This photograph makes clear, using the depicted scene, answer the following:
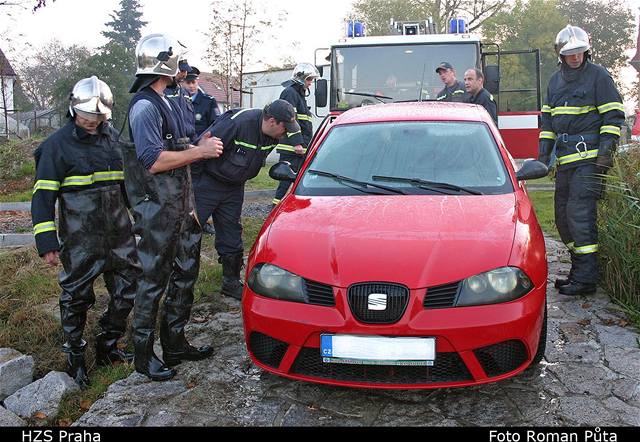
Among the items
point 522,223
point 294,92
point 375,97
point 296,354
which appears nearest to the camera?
point 296,354

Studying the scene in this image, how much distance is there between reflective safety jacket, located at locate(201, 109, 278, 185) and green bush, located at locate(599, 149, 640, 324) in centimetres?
281

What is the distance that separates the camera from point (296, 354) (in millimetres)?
3125

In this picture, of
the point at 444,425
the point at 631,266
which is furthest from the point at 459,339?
the point at 631,266

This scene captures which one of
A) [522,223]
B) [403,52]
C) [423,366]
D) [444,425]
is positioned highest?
[403,52]

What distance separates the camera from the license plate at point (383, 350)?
9.63 ft

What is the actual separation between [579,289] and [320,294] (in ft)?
9.42

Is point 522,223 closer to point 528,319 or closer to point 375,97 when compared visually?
point 528,319

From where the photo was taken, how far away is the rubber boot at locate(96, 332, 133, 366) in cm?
414

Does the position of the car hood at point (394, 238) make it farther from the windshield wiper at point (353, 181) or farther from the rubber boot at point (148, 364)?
the rubber boot at point (148, 364)

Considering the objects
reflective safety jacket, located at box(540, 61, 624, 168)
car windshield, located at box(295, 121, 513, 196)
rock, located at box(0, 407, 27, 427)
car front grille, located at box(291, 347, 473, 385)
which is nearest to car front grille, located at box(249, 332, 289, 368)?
car front grille, located at box(291, 347, 473, 385)

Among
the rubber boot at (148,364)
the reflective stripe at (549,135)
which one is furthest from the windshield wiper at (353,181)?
the reflective stripe at (549,135)

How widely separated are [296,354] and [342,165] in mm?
1558

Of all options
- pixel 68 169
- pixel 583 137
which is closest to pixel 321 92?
pixel 583 137

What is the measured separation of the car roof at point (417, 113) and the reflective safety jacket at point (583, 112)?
769 mm
